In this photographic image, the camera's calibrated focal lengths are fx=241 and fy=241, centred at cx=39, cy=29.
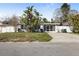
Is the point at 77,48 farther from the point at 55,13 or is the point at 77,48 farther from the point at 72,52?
the point at 55,13

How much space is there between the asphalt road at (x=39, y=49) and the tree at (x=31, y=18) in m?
0.41

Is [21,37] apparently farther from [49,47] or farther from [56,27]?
[56,27]

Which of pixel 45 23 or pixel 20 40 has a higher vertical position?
pixel 45 23

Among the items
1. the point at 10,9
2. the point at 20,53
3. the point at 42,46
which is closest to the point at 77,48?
the point at 42,46

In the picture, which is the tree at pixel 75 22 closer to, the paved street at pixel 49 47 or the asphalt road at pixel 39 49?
the paved street at pixel 49 47

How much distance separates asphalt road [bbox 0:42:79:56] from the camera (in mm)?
4891

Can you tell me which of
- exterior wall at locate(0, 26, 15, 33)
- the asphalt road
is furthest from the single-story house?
the asphalt road

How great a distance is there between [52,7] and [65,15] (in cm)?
65

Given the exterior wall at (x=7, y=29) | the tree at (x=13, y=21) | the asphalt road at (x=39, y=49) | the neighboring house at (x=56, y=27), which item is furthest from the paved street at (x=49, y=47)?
the tree at (x=13, y=21)

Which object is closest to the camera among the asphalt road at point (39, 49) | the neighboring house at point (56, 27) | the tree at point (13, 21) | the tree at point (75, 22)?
the asphalt road at point (39, 49)

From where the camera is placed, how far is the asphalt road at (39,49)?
16.0ft

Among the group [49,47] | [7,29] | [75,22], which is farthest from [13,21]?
[75,22]

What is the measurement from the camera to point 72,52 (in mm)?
4996

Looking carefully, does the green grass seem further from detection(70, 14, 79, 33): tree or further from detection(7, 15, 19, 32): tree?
detection(70, 14, 79, 33): tree
